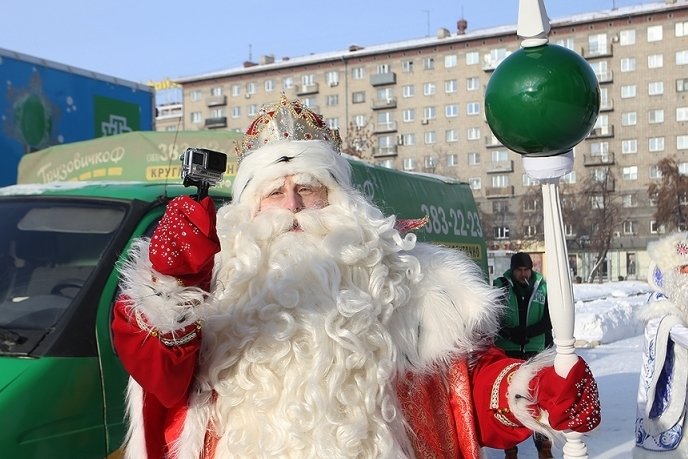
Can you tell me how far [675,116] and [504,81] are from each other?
61.1 meters

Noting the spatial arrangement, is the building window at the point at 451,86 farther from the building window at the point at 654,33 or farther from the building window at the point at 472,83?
the building window at the point at 654,33

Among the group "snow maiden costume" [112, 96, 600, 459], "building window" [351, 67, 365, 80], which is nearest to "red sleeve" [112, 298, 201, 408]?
"snow maiden costume" [112, 96, 600, 459]

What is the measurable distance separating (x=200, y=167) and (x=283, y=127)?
703 mm

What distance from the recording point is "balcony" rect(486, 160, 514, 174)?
205ft

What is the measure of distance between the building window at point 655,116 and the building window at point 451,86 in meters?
14.8

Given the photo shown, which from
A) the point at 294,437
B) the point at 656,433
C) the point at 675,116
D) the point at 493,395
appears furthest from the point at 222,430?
the point at 675,116

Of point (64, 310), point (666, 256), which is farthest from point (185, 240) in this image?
point (666, 256)

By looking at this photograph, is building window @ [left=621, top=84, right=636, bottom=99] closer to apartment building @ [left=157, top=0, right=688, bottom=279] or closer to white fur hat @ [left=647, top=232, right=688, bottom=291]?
apartment building @ [left=157, top=0, right=688, bottom=279]

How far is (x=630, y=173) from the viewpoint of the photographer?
59.3m

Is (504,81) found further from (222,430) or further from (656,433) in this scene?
(656,433)

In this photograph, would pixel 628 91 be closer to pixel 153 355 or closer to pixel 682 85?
pixel 682 85

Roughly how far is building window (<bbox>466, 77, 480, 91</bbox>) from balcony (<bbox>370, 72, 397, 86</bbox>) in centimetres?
604

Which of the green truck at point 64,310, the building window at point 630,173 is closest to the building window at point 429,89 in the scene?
the building window at point 630,173

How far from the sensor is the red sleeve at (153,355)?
76.8 inches
